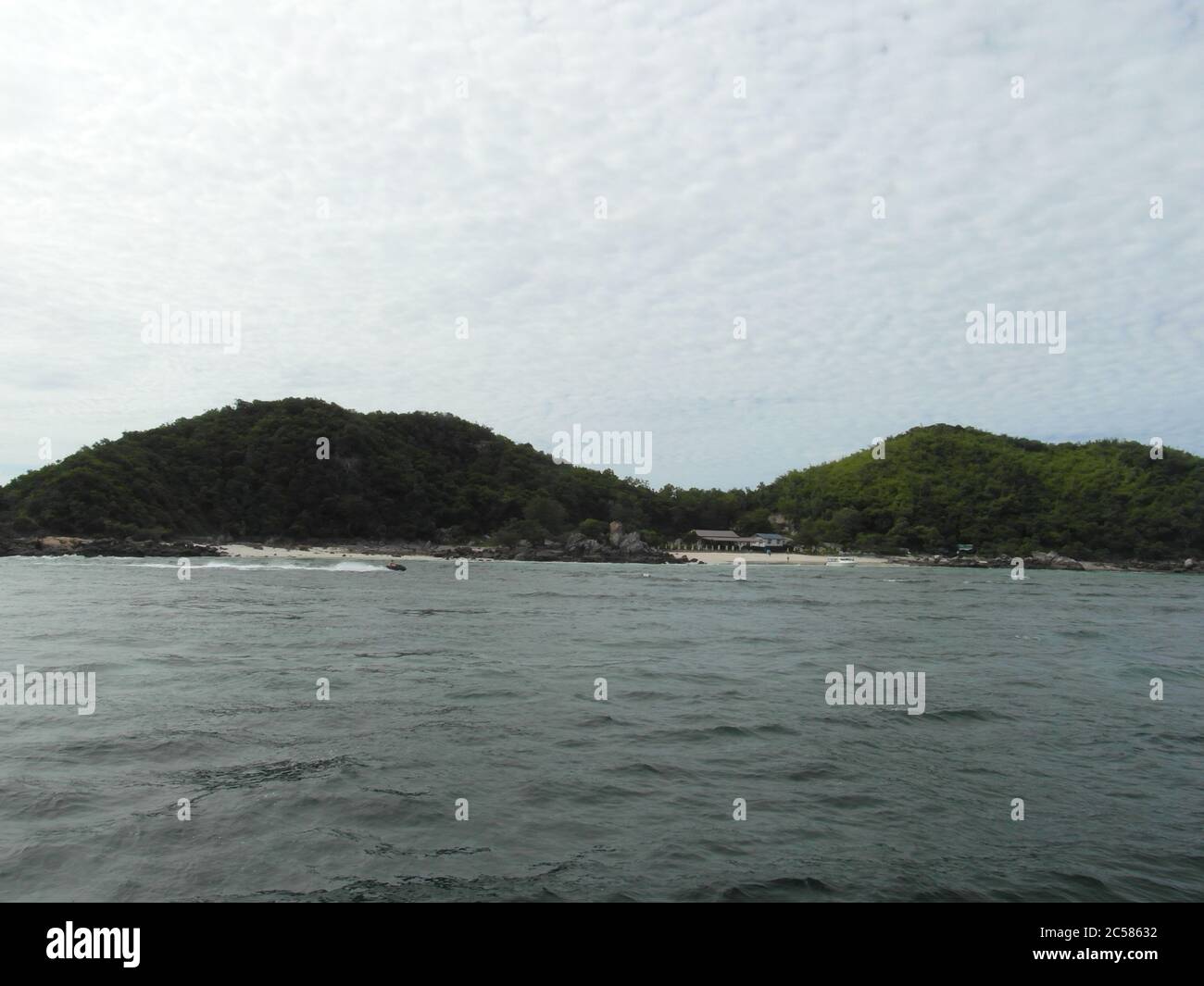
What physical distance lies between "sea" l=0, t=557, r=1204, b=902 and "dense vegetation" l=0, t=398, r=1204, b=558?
77.8 meters

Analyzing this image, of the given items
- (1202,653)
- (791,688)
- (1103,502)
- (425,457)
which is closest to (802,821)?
(791,688)

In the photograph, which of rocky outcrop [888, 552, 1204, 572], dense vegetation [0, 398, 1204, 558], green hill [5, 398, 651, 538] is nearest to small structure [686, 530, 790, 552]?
dense vegetation [0, 398, 1204, 558]

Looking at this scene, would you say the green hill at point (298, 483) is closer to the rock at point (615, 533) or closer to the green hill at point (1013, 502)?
the rock at point (615, 533)

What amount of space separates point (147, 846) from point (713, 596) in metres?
41.1

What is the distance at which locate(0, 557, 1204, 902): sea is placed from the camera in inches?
307

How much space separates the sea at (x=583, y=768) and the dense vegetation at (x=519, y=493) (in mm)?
77781

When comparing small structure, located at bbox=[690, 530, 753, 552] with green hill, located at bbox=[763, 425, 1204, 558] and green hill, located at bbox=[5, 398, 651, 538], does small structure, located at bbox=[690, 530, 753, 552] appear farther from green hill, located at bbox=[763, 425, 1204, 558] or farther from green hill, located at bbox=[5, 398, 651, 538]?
green hill, located at bbox=[5, 398, 651, 538]

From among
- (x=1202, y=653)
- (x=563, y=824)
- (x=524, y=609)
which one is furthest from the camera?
(x=524, y=609)

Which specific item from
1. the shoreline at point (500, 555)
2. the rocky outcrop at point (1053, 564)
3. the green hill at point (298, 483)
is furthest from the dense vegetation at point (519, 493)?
the shoreline at point (500, 555)

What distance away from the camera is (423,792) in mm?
10086

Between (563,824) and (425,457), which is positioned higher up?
(425,457)

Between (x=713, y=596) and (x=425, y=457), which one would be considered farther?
(x=425, y=457)

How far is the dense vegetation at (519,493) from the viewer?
95.8 m
